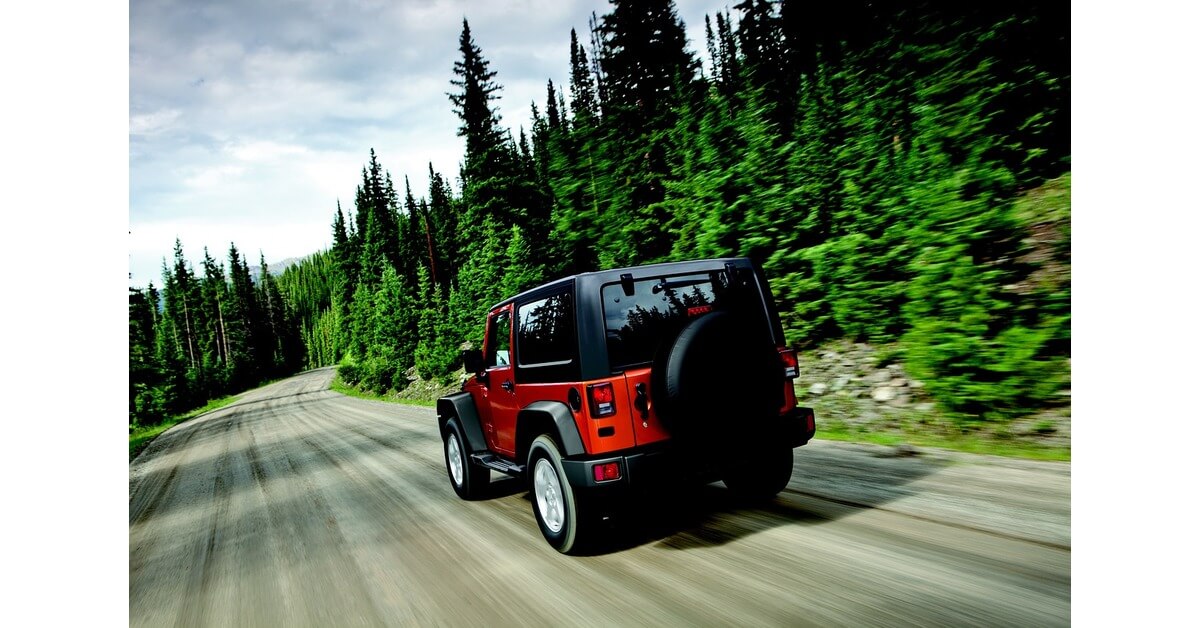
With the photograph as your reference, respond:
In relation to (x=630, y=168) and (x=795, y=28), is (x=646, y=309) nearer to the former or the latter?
(x=630, y=168)

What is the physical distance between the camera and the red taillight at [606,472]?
3.99 metres

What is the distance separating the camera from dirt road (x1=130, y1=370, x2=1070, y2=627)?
3.23 meters

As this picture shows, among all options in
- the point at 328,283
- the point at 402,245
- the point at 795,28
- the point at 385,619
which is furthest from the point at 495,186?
the point at 328,283

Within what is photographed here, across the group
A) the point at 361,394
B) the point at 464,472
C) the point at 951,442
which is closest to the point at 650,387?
the point at 464,472

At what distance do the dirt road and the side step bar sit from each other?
518mm

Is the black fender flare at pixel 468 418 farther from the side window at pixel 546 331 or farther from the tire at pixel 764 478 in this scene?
the tire at pixel 764 478

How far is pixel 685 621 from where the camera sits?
318 cm

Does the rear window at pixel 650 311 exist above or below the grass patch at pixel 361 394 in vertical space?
above

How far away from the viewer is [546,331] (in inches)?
190

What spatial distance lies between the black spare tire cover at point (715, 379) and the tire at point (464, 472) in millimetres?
3054

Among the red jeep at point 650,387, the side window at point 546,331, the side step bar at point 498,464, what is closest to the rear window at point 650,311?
the red jeep at point 650,387

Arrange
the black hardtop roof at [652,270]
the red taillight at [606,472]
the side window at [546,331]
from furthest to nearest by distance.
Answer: the side window at [546,331] → the black hardtop roof at [652,270] → the red taillight at [606,472]

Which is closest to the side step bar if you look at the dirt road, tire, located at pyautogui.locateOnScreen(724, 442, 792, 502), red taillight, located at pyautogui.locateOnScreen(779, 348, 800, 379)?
the dirt road

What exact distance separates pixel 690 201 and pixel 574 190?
10.3 m
